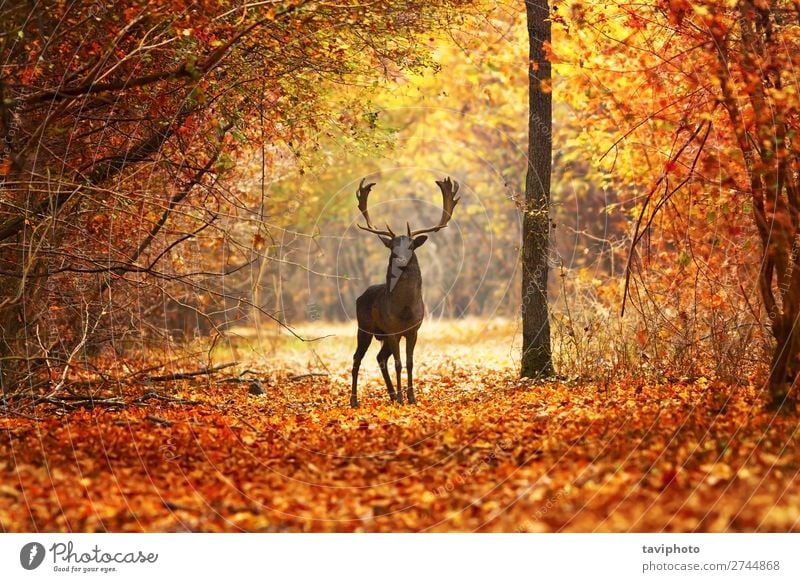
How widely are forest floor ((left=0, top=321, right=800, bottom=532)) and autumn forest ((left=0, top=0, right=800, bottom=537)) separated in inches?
1.3

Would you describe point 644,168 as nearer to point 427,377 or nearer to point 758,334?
point 758,334

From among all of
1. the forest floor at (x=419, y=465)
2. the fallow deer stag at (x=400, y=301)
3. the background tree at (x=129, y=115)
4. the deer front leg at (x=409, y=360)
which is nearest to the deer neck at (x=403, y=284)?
the fallow deer stag at (x=400, y=301)

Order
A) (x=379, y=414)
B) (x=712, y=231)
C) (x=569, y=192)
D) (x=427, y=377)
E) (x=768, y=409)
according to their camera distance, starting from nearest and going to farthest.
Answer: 1. (x=768, y=409)
2. (x=379, y=414)
3. (x=712, y=231)
4. (x=427, y=377)
5. (x=569, y=192)

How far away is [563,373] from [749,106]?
512 centimetres

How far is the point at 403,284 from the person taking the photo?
1336 centimetres

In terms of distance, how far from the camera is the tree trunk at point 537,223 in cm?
1407

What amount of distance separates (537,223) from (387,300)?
98.9 inches

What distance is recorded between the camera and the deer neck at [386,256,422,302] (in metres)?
13.4

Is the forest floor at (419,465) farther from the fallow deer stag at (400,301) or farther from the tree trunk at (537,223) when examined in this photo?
the tree trunk at (537,223)

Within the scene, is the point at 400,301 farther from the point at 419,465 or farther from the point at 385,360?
the point at 419,465

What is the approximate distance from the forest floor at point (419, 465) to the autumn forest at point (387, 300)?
0.11 ft

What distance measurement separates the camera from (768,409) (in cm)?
984

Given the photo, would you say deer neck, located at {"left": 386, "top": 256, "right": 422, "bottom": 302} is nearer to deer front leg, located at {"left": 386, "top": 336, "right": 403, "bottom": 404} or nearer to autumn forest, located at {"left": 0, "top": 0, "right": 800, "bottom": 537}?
autumn forest, located at {"left": 0, "top": 0, "right": 800, "bottom": 537}
